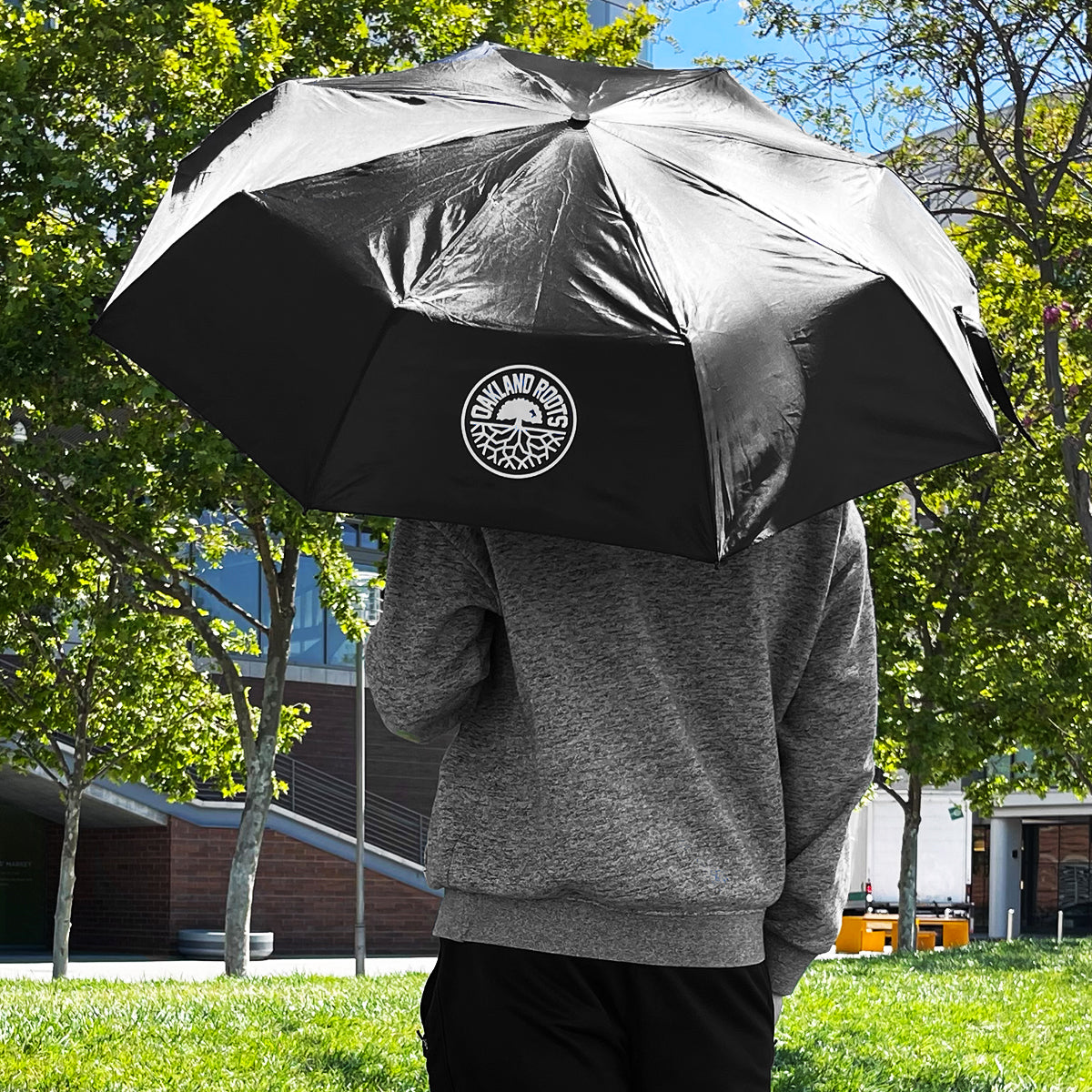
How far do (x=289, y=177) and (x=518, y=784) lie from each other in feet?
3.26

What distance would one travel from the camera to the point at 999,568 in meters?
19.3

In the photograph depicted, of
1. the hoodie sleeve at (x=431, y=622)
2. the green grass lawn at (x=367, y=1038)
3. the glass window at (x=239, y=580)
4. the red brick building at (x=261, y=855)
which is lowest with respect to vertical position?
the red brick building at (x=261, y=855)

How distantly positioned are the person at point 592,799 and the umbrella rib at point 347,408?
141 millimetres

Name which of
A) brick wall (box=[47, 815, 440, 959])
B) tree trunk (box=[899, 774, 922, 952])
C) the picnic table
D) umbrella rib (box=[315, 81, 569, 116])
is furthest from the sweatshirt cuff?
the picnic table

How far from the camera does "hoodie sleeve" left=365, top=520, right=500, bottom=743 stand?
200 centimetres

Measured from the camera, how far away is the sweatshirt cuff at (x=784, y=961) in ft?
7.27

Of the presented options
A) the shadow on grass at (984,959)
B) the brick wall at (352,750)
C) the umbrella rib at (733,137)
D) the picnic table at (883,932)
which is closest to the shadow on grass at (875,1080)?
the umbrella rib at (733,137)

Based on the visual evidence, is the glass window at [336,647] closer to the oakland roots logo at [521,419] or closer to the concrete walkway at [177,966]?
the concrete walkway at [177,966]

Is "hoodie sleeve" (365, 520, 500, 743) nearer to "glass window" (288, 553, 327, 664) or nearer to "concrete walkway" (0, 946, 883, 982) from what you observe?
"concrete walkway" (0, 946, 883, 982)

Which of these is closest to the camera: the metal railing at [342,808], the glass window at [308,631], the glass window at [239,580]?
the metal railing at [342,808]

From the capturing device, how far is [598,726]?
6.47 feet

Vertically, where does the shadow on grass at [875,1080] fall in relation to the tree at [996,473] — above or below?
below

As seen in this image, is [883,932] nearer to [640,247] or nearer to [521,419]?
[640,247]

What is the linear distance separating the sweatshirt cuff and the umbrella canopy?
678 millimetres
